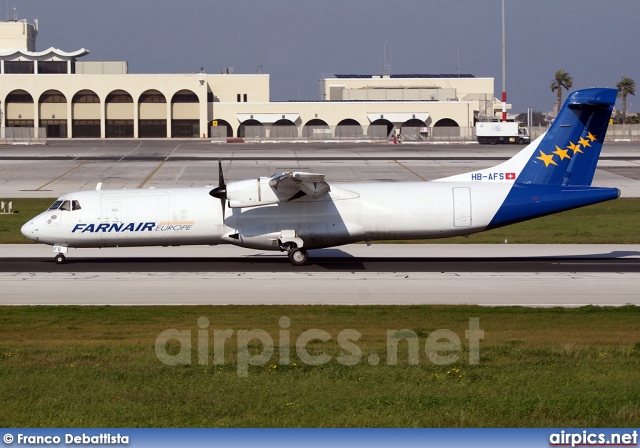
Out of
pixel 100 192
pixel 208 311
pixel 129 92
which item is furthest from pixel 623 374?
pixel 129 92

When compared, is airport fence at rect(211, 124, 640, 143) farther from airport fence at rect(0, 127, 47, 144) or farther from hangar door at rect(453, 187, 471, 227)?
hangar door at rect(453, 187, 471, 227)

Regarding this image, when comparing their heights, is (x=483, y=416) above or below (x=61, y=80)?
below

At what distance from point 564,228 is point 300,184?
1719 centimetres

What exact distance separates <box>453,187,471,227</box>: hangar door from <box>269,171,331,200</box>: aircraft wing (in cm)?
444

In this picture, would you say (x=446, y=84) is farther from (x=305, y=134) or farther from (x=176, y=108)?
(x=176, y=108)

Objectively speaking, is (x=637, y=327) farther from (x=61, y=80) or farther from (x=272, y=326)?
(x=61, y=80)

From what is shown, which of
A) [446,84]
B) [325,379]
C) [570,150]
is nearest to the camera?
[325,379]

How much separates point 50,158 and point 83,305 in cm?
5828

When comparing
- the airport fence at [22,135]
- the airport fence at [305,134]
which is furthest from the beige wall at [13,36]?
the airport fence at [305,134]

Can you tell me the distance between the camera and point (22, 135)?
10838 centimetres

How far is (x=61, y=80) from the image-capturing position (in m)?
120

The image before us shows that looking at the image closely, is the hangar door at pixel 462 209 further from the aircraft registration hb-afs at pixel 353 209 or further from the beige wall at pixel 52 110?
the beige wall at pixel 52 110

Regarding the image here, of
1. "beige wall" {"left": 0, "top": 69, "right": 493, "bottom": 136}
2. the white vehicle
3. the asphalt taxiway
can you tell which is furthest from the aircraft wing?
"beige wall" {"left": 0, "top": 69, "right": 493, "bottom": 136}


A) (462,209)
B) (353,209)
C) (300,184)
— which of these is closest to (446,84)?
(462,209)
